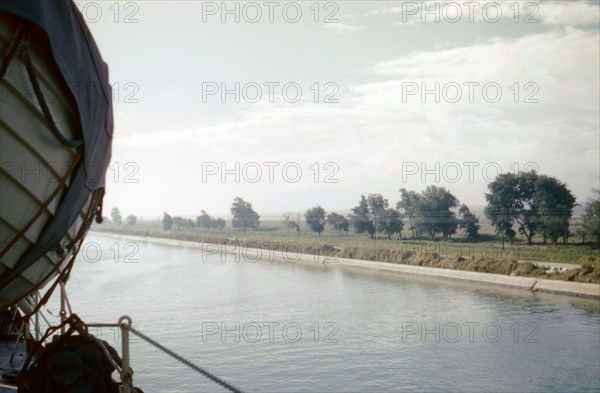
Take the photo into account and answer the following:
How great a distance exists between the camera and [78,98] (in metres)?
3.41

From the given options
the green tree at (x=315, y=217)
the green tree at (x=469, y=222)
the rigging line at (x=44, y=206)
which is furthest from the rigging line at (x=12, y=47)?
the green tree at (x=315, y=217)

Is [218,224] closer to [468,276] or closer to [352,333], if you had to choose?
[468,276]

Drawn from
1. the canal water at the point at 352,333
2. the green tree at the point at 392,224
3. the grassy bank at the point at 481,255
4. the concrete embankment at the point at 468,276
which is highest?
the green tree at the point at 392,224

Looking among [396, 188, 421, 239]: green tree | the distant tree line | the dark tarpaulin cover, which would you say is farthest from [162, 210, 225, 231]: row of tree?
the dark tarpaulin cover

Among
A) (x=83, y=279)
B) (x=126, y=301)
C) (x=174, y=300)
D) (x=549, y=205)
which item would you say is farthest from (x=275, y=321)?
(x=549, y=205)

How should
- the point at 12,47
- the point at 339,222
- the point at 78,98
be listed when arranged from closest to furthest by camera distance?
the point at 12,47 < the point at 78,98 < the point at 339,222

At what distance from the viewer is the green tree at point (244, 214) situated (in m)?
122

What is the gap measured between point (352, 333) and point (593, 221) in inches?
1106

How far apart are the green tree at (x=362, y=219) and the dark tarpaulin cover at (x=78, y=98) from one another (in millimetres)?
70791

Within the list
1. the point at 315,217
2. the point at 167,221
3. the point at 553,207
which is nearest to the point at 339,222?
the point at 315,217

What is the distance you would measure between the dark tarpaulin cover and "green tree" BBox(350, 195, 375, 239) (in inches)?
2787

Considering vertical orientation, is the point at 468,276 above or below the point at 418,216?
below

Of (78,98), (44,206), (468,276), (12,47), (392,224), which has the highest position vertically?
(12,47)

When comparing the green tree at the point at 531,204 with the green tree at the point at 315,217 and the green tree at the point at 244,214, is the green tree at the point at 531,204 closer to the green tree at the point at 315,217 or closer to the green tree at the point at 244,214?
the green tree at the point at 315,217
